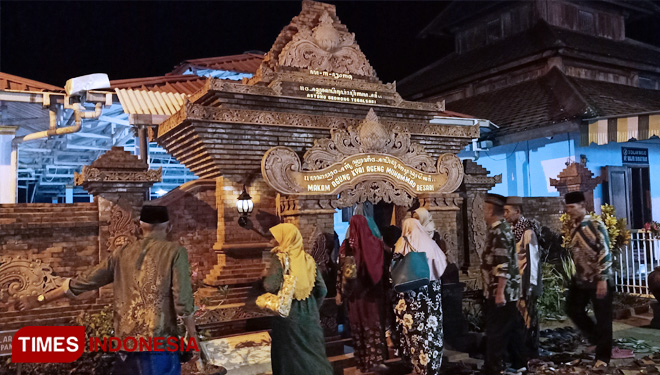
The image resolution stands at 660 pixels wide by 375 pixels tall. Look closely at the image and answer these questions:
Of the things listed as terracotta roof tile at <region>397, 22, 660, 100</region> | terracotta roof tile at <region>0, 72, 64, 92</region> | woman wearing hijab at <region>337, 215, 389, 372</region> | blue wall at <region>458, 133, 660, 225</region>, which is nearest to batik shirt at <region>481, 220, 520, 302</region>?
woman wearing hijab at <region>337, 215, 389, 372</region>

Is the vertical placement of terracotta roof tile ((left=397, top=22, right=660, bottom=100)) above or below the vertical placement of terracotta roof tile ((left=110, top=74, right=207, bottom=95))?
above

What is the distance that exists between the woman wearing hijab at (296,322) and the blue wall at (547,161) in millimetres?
10426

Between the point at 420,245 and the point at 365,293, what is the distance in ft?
3.19

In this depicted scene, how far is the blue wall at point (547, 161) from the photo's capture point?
13195 mm

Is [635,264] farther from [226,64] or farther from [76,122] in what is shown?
[76,122]

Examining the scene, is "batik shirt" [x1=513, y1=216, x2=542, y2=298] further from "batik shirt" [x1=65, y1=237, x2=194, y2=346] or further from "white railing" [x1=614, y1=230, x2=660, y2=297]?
"white railing" [x1=614, y1=230, x2=660, y2=297]

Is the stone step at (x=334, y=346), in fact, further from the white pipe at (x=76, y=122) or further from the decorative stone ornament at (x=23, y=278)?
the white pipe at (x=76, y=122)

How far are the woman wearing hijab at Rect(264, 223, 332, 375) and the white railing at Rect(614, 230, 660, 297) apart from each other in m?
7.68

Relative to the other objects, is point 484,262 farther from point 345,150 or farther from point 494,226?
point 345,150

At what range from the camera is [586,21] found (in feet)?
61.1

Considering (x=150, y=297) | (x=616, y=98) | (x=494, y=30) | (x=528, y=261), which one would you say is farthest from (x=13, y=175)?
(x=494, y=30)

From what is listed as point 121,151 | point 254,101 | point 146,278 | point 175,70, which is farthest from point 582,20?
point 146,278

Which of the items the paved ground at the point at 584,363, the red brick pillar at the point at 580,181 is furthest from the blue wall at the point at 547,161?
the paved ground at the point at 584,363

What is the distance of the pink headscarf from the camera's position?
5.93 m
